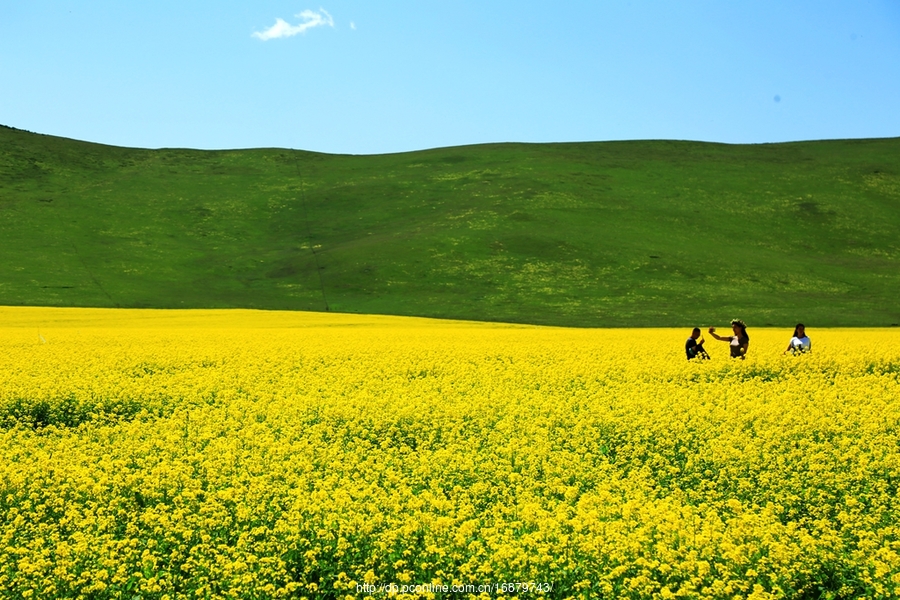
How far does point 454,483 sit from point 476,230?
7547cm

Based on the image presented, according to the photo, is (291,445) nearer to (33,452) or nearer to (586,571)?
(33,452)

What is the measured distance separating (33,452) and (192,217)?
3511 inches

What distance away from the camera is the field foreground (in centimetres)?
754

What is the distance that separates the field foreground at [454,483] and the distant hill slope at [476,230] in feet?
127

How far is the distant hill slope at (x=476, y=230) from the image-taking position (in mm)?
65938

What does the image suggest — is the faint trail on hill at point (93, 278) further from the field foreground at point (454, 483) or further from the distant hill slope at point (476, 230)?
the field foreground at point (454, 483)

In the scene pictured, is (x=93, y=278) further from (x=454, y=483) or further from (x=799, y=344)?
(x=454, y=483)

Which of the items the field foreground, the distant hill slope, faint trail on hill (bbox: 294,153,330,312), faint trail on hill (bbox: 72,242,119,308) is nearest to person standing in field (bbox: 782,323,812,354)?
the field foreground

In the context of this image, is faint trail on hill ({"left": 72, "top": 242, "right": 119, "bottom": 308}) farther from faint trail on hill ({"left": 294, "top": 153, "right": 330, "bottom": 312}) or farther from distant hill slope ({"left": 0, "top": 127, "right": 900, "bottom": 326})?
faint trail on hill ({"left": 294, "top": 153, "right": 330, "bottom": 312})

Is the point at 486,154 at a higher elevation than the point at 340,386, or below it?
higher

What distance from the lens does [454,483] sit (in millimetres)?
10344

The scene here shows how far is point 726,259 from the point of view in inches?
3029

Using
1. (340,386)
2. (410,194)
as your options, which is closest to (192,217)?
(410,194)

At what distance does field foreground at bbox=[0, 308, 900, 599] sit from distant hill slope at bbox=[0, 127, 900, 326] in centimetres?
3874
